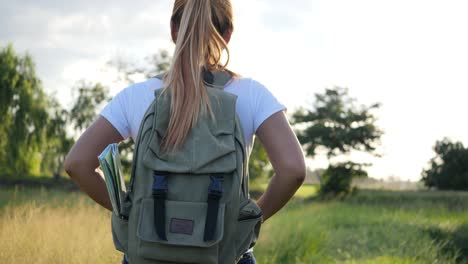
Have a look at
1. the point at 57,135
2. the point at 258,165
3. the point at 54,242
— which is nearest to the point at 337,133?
the point at 258,165

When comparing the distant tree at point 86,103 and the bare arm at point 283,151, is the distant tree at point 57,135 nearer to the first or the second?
the distant tree at point 86,103

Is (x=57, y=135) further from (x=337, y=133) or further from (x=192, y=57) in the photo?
(x=192, y=57)

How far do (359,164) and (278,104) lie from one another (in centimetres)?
3287

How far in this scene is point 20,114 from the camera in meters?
29.9

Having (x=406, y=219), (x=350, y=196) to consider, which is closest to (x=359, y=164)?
(x=350, y=196)

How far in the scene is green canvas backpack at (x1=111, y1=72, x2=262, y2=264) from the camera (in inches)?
71.7

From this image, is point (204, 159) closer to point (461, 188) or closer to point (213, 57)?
point (213, 57)

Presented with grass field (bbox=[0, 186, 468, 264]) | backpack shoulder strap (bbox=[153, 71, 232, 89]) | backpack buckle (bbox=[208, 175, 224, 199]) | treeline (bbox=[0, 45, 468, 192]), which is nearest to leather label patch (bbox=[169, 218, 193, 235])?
backpack buckle (bbox=[208, 175, 224, 199])

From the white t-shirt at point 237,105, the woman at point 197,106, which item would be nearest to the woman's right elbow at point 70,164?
the woman at point 197,106

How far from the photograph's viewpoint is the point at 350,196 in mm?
32344

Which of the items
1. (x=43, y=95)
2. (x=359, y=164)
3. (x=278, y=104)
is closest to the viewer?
(x=278, y=104)

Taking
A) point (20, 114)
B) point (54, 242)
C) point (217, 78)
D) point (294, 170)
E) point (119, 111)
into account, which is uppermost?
point (20, 114)

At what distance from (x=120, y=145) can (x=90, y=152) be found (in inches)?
1224

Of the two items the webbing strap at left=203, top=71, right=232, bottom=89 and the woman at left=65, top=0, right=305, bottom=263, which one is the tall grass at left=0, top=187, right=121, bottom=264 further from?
the webbing strap at left=203, top=71, right=232, bottom=89
